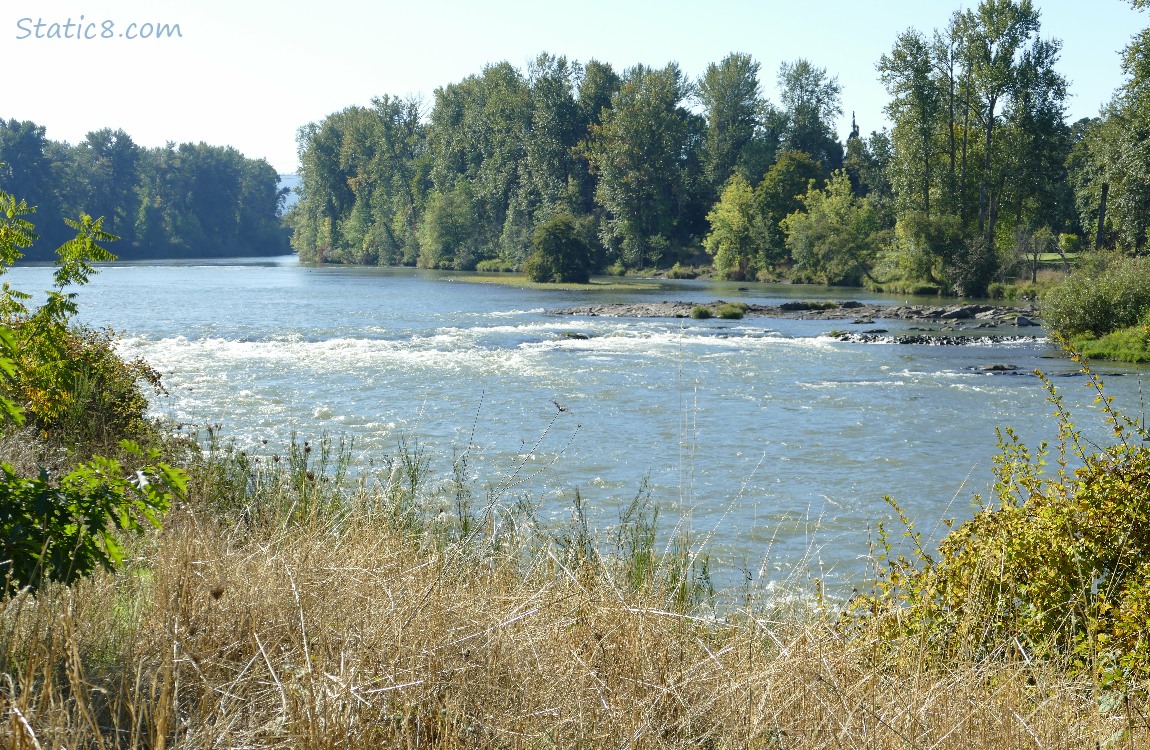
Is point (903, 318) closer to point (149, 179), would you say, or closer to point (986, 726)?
point (986, 726)

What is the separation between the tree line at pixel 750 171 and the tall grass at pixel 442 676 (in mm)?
35804

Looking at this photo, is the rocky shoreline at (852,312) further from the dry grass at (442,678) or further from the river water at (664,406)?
the dry grass at (442,678)

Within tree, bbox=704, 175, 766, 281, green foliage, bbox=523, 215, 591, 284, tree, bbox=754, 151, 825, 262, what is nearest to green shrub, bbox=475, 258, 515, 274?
tree, bbox=704, 175, 766, 281

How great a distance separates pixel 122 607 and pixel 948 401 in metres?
16.6

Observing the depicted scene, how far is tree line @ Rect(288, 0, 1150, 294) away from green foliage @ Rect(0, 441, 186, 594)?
37.1 m

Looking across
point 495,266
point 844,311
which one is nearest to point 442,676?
point 844,311

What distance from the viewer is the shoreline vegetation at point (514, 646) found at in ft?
9.69

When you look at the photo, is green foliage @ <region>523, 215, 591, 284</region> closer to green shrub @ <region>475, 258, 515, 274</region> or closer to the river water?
green shrub @ <region>475, 258, 515, 274</region>

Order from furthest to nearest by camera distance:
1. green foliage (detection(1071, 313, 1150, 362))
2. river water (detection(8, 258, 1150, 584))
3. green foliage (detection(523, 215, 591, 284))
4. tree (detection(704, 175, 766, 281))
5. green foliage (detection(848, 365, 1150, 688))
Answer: tree (detection(704, 175, 766, 281)), green foliage (detection(523, 215, 591, 284)), green foliage (detection(1071, 313, 1150, 362)), river water (detection(8, 258, 1150, 584)), green foliage (detection(848, 365, 1150, 688))

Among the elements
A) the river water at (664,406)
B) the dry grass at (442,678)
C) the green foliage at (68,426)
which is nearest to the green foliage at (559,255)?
the river water at (664,406)

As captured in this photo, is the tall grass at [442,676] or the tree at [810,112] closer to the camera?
the tall grass at [442,676]

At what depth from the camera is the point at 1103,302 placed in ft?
83.9

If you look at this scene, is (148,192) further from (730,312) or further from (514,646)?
(514,646)

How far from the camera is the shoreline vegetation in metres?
2.95
